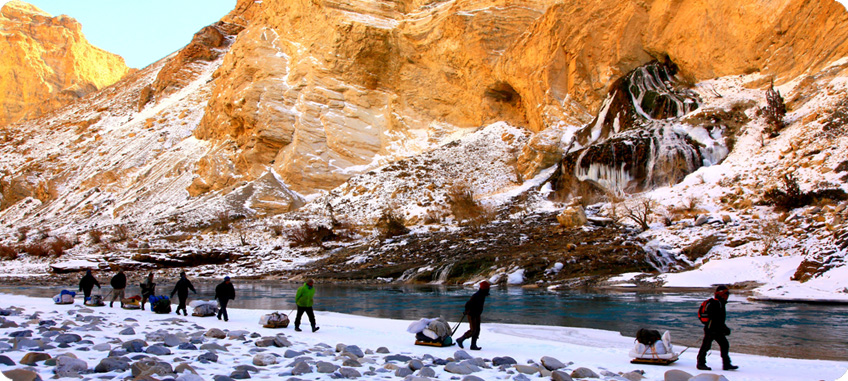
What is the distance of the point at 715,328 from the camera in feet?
21.1

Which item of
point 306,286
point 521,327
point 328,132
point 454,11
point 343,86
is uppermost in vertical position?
point 454,11

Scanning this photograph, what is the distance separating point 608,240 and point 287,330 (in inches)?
597

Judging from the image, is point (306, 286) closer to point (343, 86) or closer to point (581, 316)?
point (581, 316)

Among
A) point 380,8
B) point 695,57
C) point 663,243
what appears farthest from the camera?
point 380,8

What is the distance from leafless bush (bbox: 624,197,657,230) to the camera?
21.8m

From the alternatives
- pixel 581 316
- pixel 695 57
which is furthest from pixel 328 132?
pixel 581 316

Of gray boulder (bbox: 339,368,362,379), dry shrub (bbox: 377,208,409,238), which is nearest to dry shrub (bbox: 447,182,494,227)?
dry shrub (bbox: 377,208,409,238)

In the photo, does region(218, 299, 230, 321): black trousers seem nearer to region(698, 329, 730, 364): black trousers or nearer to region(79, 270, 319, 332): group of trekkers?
region(79, 270, 319, 332): group of trekkers

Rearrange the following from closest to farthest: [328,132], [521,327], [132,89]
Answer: [521,327] → [328,132] → [132,89]

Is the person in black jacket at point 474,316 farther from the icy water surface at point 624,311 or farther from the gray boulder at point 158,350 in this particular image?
the gray boulder at point 158,350

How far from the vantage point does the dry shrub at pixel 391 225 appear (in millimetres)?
29422

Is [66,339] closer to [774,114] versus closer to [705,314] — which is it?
[705,314]

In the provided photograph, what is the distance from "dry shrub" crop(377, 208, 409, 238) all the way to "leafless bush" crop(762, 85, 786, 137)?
60.8 ft

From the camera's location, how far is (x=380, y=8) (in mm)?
48438
